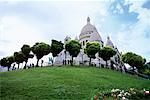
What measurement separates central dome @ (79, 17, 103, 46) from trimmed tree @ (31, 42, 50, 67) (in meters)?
20.8

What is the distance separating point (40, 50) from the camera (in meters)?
69.9

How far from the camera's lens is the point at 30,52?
74.8 m

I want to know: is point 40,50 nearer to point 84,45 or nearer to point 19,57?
point 19,57

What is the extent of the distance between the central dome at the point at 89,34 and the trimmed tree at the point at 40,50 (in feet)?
68.2

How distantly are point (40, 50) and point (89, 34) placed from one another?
25.2 meters

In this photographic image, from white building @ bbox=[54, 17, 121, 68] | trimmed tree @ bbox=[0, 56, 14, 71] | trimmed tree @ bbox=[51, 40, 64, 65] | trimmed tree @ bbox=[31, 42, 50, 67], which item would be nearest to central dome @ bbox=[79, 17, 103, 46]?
white building @ bbox=[54, 17, 121, 68]

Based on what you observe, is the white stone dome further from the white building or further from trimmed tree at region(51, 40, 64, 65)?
trimmed tree at region(51, 40, 64, 65)

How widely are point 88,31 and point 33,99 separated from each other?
65428 mm

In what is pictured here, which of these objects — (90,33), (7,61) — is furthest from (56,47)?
(90,33)

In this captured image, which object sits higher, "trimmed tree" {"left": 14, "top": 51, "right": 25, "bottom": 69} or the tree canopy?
the tree canopy

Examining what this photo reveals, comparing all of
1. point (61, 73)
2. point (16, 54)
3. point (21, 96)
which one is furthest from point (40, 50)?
point (21, 96)

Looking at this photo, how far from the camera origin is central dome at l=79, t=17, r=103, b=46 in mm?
88812

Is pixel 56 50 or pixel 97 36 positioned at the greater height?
pixel 97 36

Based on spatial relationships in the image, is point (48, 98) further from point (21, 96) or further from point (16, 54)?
point (16, 54)
